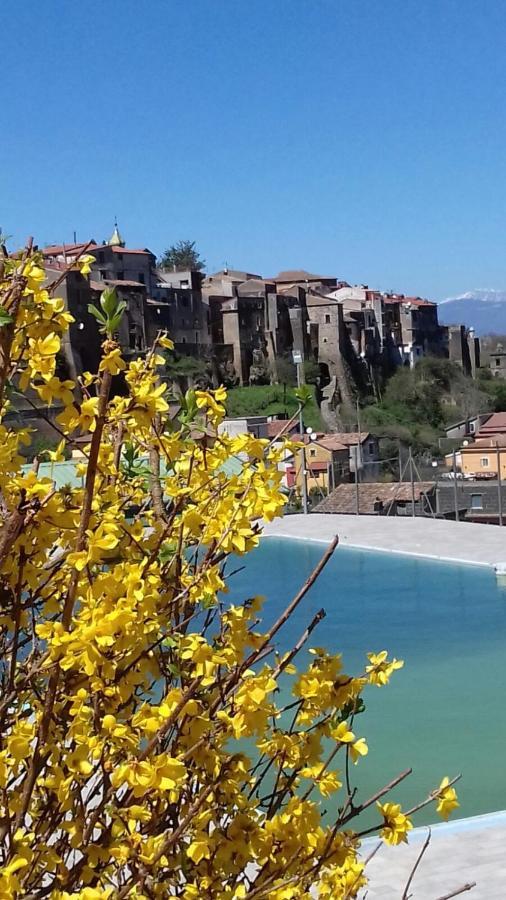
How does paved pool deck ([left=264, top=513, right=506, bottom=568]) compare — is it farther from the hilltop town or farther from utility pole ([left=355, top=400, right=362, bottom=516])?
the hilltop town

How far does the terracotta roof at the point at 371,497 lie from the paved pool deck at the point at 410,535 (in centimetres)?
109

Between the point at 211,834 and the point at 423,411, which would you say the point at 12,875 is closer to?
the point at 211,834

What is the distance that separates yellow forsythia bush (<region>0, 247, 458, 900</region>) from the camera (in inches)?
47.0

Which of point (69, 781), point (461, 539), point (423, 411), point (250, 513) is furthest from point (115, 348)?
point (423, 411)

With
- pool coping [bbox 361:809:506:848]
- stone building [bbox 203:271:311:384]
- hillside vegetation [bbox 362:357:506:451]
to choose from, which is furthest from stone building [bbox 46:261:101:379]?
pool coping [bbox 361:809:506:848]

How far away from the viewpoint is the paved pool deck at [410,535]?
13.4m

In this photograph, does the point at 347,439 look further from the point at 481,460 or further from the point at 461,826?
the point at 461,826

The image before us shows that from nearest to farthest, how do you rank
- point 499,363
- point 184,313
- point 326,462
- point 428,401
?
1. point 326,462
2. point 184,313
3. point 428,401
4. point 499,363

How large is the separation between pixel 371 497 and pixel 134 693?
17.8 metres

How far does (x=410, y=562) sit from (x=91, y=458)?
12424 millimetres

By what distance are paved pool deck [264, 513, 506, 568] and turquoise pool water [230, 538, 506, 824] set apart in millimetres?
305

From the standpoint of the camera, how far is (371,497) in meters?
19.0

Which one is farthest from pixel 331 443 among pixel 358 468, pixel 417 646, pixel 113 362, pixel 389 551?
pixel 113 362

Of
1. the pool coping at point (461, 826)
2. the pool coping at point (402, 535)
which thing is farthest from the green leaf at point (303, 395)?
the pool coping at point (402, 535)
